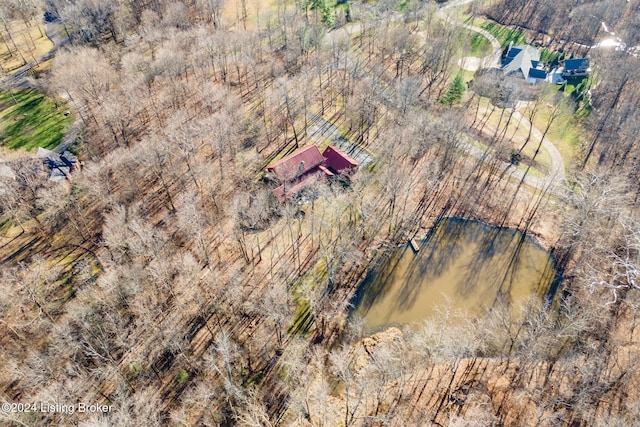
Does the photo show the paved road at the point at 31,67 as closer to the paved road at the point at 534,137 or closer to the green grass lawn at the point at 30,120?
the green grass lawn at the point at 30,120

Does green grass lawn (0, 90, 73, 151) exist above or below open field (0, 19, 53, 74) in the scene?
below

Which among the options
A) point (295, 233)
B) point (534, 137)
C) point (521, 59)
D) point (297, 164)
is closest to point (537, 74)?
point (521, 59)

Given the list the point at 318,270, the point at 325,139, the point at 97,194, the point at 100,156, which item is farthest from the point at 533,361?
the point at 100,156

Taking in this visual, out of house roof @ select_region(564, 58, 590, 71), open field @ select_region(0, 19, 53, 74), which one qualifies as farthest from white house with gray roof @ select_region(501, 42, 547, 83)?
open field @ select_region(0, 19, 53, 74)

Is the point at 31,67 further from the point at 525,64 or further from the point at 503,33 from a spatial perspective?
the point at 503,33

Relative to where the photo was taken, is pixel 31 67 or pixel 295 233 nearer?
pixel 295 233

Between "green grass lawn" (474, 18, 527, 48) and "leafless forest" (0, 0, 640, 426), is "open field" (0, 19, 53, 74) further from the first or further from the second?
"green grass lawn" (474, 18, 527, 48)

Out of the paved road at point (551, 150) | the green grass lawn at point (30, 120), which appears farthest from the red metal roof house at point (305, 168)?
the green grass lawn at point (30, 120)
